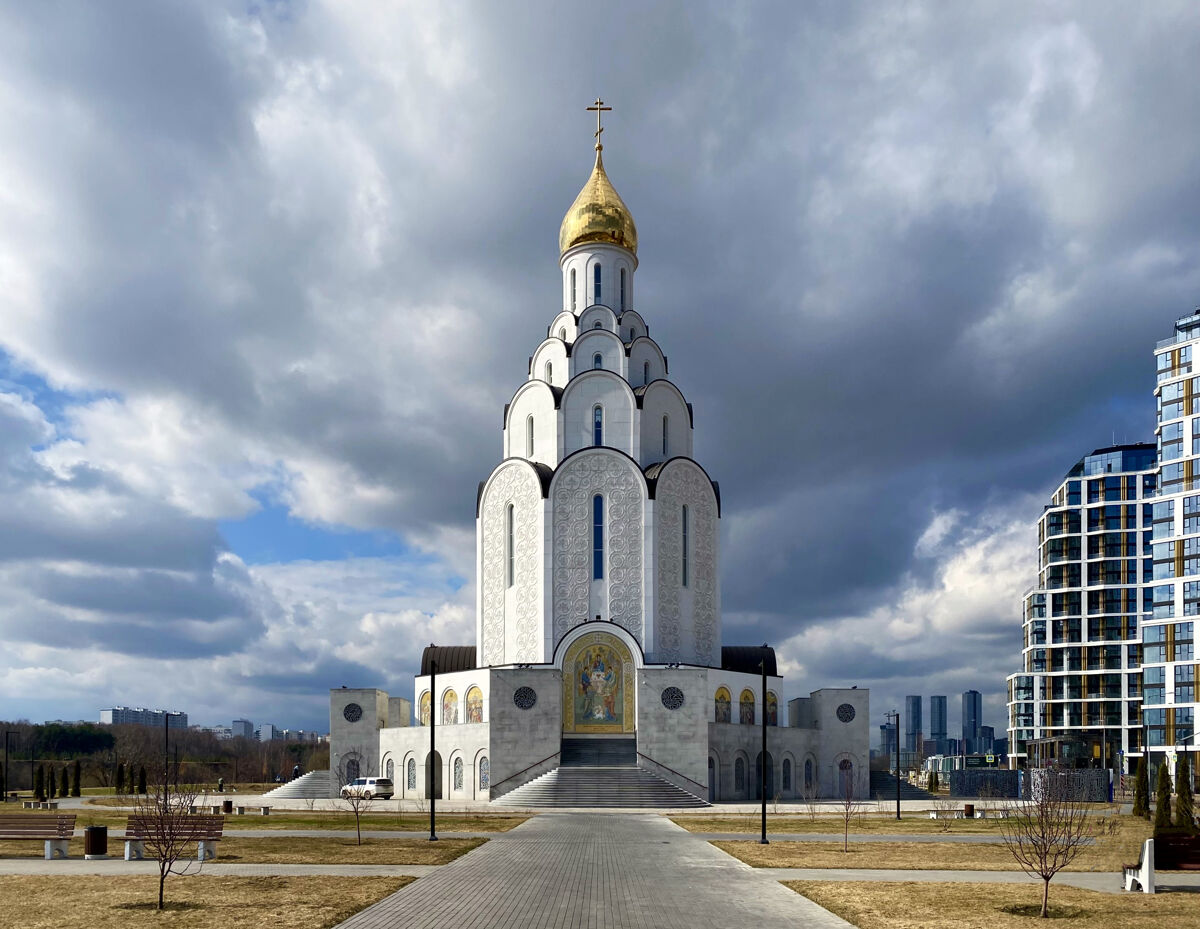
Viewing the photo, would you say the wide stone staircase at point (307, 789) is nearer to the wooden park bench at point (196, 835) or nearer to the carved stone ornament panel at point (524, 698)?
the carved stone ornament panel at point (524, 698)

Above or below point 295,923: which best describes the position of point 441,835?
below

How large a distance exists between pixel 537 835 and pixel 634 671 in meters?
19.9

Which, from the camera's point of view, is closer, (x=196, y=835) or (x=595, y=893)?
(x=595, y=893)

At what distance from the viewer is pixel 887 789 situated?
175 ft

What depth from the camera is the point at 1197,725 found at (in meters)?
60.1

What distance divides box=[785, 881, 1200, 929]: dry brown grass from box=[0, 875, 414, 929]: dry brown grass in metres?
6.32

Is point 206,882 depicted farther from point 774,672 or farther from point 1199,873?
point 774,672

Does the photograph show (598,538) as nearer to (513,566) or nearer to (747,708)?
(513,566)

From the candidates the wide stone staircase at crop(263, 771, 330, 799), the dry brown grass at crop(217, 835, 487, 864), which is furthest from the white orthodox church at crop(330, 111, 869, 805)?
the dry brown grass at crop(217, 835, 487, 864)

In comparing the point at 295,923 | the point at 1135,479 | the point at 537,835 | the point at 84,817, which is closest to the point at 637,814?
the point at 537,835

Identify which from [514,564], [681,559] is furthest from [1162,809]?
[514,564]

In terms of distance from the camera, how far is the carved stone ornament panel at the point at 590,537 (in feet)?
155

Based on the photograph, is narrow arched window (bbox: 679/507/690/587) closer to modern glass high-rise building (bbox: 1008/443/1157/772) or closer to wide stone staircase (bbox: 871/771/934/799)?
wide stone staircase (bbox: 871/771/934/799)

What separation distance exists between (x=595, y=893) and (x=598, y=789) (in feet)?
79.0
